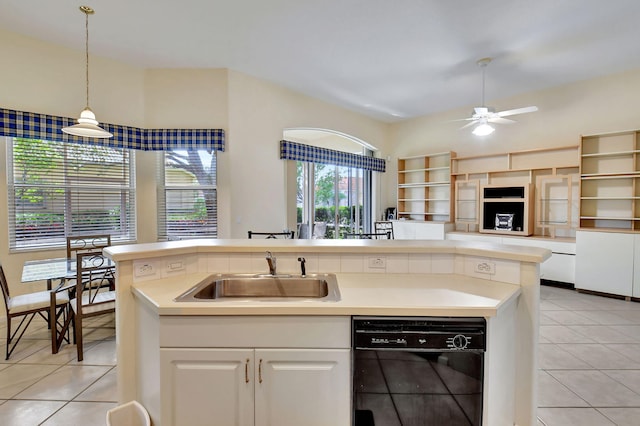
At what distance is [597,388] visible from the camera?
2197mm

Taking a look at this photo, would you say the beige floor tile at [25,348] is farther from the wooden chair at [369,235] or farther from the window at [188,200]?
the wooden chair at [369,235]

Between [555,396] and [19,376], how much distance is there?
12.6 feet

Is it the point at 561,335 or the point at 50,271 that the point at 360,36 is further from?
the point at 50,271

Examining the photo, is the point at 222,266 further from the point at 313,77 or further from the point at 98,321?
the point at 313,77

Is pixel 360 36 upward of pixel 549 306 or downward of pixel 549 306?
upward

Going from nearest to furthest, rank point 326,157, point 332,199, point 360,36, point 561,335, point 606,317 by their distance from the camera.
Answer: point 561,335
point 360,36
point 606,317
point 326,157
point 332,199

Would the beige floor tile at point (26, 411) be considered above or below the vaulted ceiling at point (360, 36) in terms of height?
below

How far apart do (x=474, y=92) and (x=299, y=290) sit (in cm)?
495

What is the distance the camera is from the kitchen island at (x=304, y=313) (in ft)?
4.40

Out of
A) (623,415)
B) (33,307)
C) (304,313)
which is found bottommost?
(623,415)

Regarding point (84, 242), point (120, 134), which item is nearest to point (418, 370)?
point (84, 242)

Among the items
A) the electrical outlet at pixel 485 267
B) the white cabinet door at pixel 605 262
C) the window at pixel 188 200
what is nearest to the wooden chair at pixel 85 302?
the window at pixel 188 200

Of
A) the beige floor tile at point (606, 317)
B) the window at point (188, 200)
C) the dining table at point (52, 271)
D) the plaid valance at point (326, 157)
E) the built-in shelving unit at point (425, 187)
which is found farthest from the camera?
the built-in shelving unit at point (425, 187)

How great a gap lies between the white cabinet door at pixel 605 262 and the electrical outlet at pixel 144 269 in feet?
17.4
